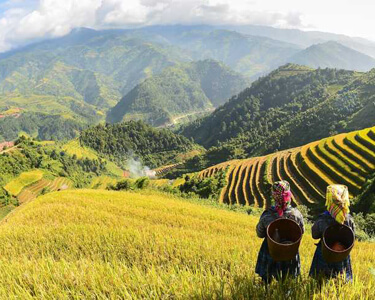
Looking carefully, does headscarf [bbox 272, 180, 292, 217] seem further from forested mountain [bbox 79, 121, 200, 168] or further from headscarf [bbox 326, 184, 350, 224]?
forested mountain [bbox 79, 121, 200, 168]

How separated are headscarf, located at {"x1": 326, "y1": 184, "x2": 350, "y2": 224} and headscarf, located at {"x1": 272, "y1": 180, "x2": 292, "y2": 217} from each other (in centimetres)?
49

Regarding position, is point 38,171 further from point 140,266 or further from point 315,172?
point 140,266

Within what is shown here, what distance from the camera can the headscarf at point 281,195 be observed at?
340cm

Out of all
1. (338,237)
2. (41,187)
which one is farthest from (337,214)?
(41,187)

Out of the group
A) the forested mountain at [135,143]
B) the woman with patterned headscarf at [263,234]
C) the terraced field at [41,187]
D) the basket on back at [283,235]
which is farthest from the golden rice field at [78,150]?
the basket on back at [283,235]

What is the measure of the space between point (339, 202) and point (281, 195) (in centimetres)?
66

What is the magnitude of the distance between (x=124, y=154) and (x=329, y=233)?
15717 cm

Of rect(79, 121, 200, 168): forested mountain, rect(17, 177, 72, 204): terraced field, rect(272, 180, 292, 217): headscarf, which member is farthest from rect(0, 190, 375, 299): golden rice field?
rect(79, 121, 200, 168): forested mountain

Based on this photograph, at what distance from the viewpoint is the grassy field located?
240 ft

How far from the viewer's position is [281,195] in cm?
342

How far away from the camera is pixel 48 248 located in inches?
201

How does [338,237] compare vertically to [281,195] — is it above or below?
below

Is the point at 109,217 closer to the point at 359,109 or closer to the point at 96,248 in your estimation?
the point at 96,248

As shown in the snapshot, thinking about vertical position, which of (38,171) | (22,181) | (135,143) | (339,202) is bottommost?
(135,143)
